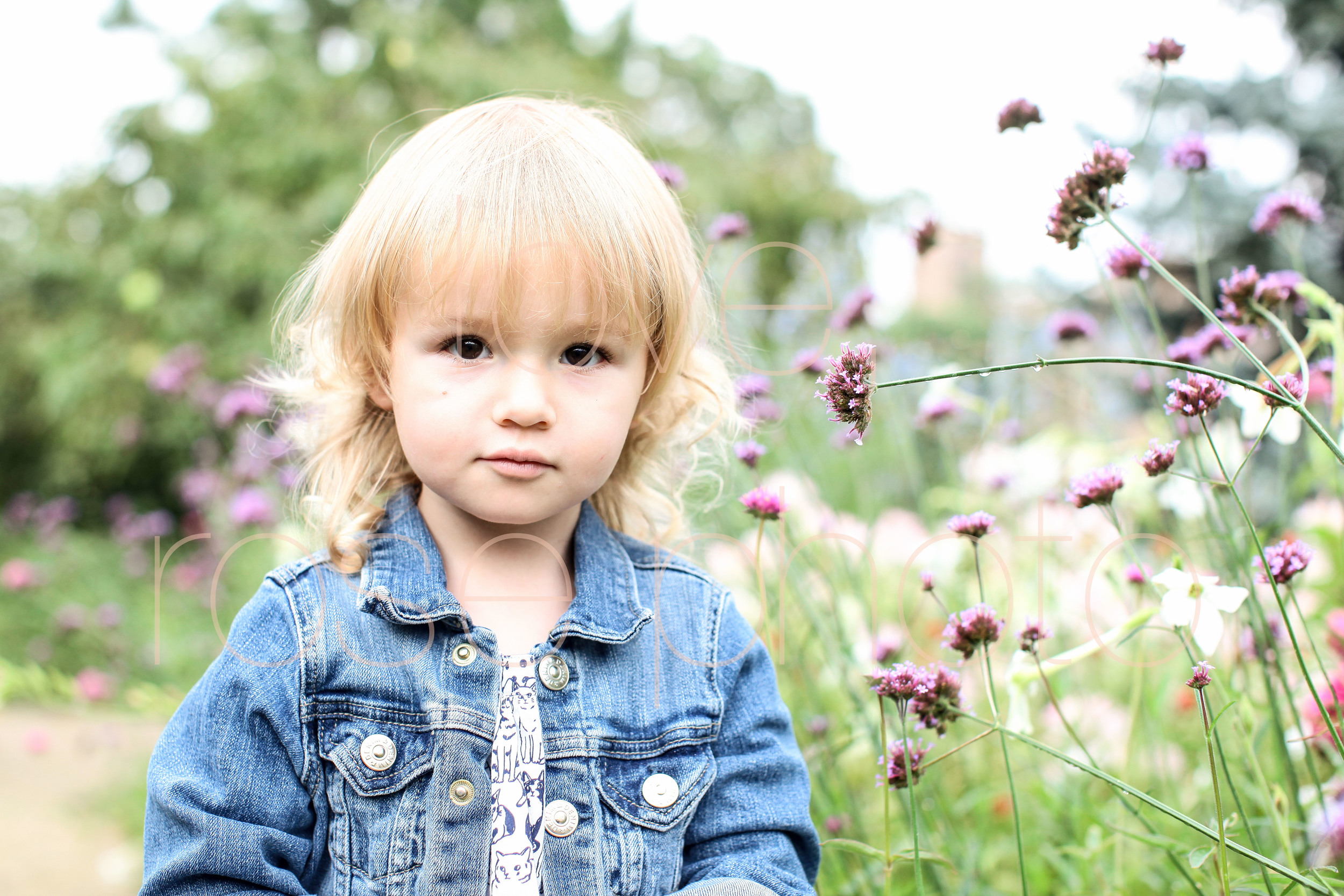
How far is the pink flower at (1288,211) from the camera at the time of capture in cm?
146

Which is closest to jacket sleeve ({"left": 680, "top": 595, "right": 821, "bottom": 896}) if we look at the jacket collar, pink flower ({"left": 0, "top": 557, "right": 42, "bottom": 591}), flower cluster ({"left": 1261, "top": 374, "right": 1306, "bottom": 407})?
the jacket collar

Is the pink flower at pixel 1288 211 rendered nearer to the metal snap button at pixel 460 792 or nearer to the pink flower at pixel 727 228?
the pink flower at pixel 727 228

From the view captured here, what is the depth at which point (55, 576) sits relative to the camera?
178 inches

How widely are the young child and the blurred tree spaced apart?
4004mm

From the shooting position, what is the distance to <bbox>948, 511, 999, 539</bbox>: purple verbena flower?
3.42ft

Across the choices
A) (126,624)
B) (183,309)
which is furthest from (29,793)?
(183,309)

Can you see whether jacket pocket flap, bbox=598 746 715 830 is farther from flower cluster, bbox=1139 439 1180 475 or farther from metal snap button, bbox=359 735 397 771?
flower cluster, bbox=1139 439 1180 475

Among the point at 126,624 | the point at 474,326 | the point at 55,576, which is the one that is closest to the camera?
the point at 474,326

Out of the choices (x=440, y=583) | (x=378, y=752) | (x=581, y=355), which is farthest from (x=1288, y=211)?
(x=378, y=752)

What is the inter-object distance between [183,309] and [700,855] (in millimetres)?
5681

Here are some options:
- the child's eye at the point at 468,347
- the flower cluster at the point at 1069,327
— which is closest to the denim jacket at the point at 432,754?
the child's eye at the point at 468,347

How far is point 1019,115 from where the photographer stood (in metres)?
1.27

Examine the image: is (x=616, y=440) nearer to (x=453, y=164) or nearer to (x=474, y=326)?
(x=474, y=326)

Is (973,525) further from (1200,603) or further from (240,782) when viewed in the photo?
(240,782)
